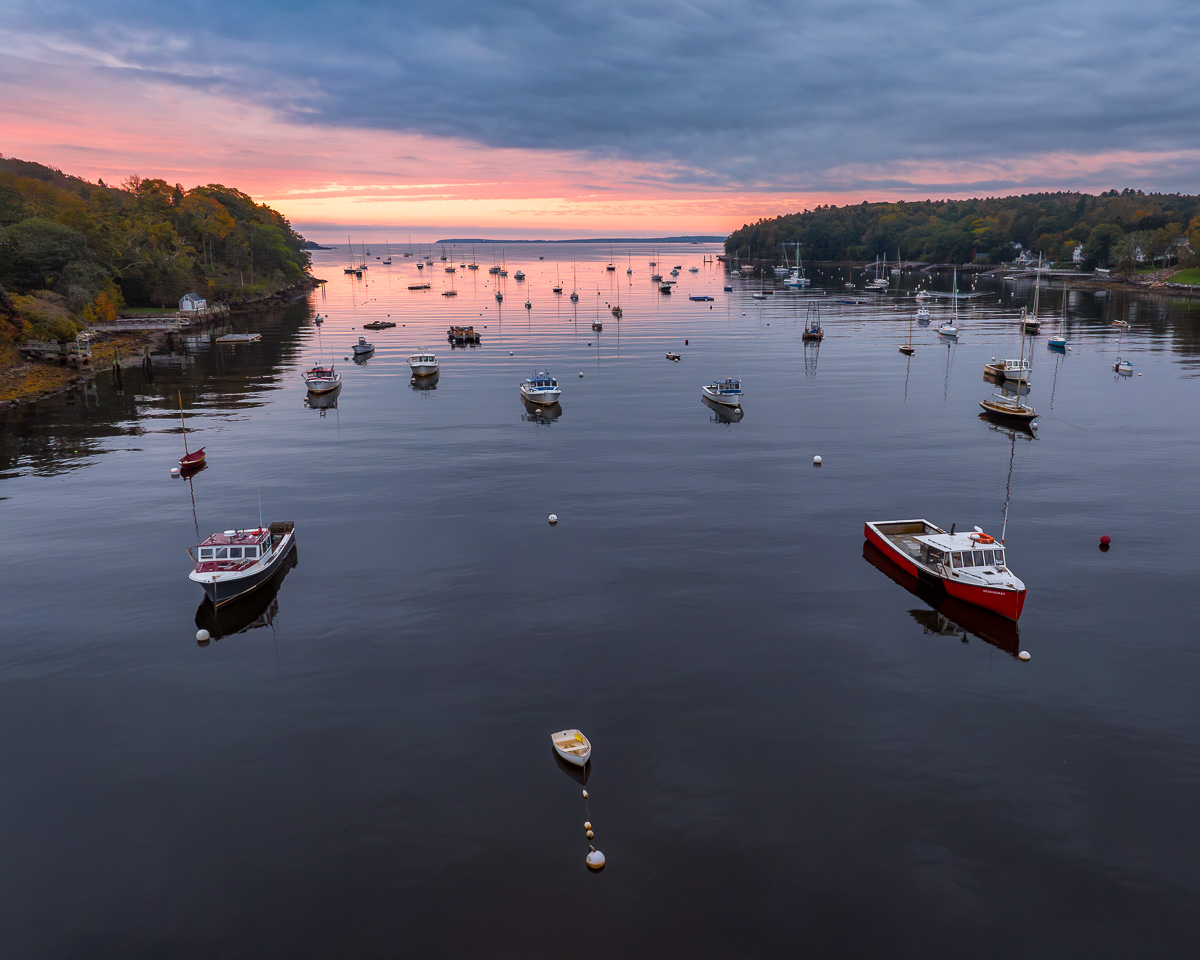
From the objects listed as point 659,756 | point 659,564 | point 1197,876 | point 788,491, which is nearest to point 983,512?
point 788,491

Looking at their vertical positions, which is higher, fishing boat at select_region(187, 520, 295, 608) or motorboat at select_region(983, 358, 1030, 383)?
motorboat at select_region(983, 358, 1030, 383)

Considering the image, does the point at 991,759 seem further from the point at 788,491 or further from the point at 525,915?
the point at 788,491

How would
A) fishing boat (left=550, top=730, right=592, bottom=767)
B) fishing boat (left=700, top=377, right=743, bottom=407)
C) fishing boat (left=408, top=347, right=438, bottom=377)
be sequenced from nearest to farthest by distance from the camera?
fishing boat (left=550, top=730, right=592, bottom=767) < fishing boat (left=700, top=377, right=743, bottom=407) < fishing boat (left=408, top=347, right=438, bottom=377)

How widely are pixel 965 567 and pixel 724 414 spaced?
56.4 meters

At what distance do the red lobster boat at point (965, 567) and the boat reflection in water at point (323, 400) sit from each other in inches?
3297

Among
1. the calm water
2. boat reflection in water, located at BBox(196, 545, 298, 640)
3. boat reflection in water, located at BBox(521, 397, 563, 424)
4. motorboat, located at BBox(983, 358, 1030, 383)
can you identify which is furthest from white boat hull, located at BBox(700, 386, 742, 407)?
boat reflection in water, located at BBox(196, 545, 298, 640)

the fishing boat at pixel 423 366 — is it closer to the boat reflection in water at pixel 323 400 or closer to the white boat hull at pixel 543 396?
the boat reflection in water at pixel 323 400

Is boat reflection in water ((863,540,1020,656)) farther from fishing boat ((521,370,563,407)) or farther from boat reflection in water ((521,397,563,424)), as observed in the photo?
fishing boat ((521,370,563,407))

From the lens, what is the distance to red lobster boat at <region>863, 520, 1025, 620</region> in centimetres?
4578

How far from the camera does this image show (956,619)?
46906mm

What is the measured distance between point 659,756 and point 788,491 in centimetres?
4173

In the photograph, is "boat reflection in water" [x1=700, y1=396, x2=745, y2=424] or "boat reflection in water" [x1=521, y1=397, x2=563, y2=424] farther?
"boat reflection in water" [x1=521, y1=397, x2=563, y2=424]

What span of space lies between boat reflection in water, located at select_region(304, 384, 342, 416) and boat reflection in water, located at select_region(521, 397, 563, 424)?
29.2m

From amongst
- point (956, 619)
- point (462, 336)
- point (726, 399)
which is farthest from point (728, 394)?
point (462, 336)
